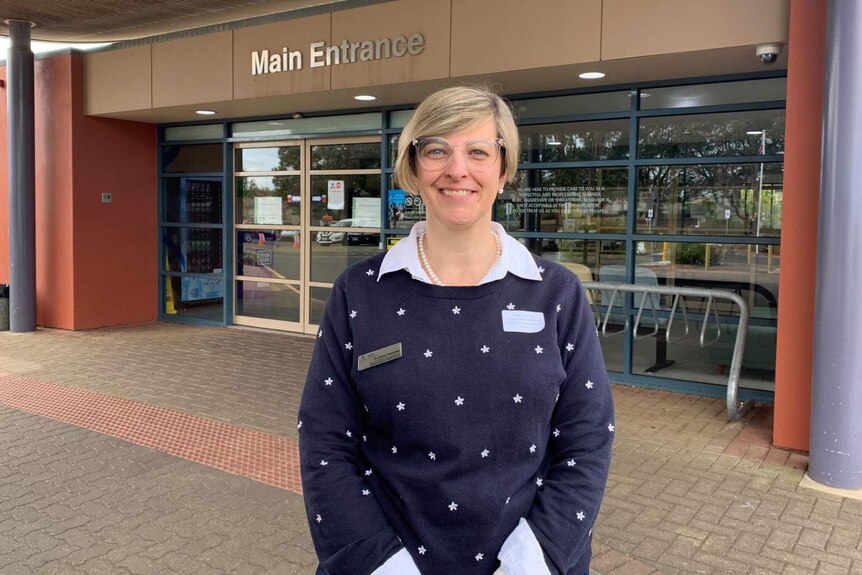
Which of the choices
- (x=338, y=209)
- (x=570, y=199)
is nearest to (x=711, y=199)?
(x=570, y=199)

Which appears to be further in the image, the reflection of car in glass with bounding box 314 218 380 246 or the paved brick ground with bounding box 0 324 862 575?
the reflection of car in glass with bounding box 314 218 380 246

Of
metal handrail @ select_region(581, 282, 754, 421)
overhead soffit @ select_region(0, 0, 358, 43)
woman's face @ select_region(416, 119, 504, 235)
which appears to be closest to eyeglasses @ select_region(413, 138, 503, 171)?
woman's face @ select_region(416, 119, 504, 235)

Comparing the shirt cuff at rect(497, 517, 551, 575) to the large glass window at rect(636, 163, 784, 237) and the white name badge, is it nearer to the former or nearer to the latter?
the white name badge

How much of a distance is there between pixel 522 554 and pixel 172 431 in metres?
4.80

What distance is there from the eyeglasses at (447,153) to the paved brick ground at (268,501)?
2.62 meters

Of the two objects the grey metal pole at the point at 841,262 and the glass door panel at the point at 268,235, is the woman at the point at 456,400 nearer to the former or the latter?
the grey metal pole at the point at 841,262

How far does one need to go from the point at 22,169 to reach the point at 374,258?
→ 394 inches

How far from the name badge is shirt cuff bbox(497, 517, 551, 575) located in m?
0.49

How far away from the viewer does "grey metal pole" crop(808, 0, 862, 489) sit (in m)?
4.69

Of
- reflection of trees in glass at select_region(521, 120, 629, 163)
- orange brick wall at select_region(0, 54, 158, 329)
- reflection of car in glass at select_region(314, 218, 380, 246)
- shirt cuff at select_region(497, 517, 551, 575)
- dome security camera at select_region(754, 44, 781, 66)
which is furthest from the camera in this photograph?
orange brick wall at select_region(0, 54, 158, 329)

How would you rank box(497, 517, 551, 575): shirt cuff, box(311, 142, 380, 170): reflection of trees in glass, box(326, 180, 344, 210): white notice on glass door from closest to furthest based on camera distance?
box(497, 517, 551, 575): shirt cuff
box(311, 142, 380, 170): reflection of trees in glass
box(326, 180, 344, 210): white notice on glass door

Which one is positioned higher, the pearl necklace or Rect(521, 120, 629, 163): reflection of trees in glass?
Rect(521, 120, 629, 163): reflection of trees in glass

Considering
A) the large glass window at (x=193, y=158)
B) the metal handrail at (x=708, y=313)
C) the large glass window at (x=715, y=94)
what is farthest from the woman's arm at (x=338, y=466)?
the large glass window at (x=193, y=158)

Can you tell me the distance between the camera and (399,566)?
5.45 feet
